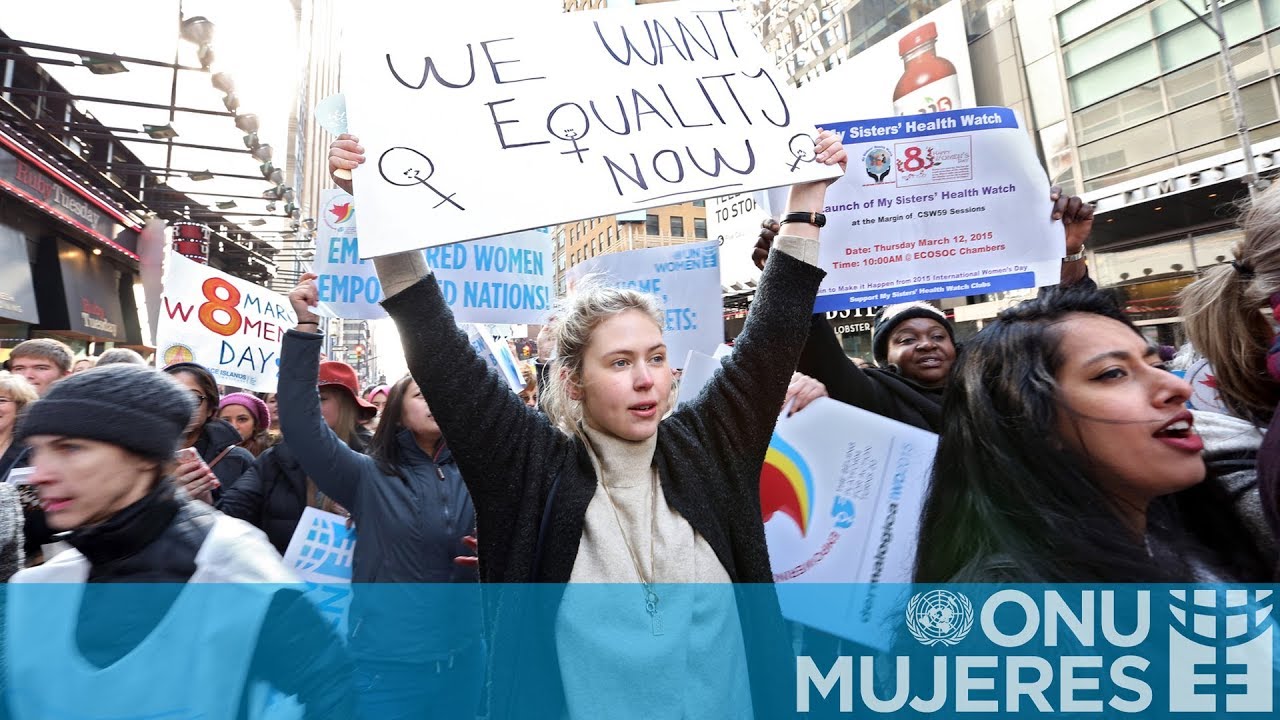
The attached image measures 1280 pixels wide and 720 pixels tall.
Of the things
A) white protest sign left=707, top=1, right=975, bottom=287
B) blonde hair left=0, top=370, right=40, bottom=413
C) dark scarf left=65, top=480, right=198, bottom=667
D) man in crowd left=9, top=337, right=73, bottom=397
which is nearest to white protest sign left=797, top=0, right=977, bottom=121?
white protest sign left=707, top=1, right=975, bottom=287

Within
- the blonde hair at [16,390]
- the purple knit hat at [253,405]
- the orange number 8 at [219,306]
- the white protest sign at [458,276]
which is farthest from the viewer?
the orange number 8 at [219,306]

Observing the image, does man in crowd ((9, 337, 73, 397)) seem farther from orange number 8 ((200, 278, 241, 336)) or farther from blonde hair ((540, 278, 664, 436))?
blonde hair ((540, 278, 664, 436))

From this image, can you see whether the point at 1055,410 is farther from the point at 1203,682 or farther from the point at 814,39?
the point at 814,39

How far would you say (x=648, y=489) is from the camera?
1.51 metres

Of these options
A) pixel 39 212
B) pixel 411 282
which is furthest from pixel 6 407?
pixel 39 212

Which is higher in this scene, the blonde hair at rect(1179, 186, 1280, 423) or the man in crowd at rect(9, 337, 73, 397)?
the man in crowd at rect(9, 337, 73, 397)

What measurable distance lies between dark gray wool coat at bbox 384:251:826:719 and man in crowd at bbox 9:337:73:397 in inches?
125

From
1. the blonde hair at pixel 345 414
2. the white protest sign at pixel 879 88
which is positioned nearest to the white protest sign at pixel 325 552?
the blonde hair at pixel 345 414

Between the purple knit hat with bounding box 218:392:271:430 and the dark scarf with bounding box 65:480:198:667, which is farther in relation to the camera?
the purple knit hat with bounding box 218:392:271:430

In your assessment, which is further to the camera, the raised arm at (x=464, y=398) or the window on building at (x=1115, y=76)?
the window on building at (x=1115, y=76)

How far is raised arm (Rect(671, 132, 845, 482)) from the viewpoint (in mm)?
1658

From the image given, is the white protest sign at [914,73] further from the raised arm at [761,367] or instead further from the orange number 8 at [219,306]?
the raised arm at [761,367]

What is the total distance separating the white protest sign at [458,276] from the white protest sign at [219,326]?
33.6 inches

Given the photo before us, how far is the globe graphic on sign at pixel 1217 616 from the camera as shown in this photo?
1.16 meters
